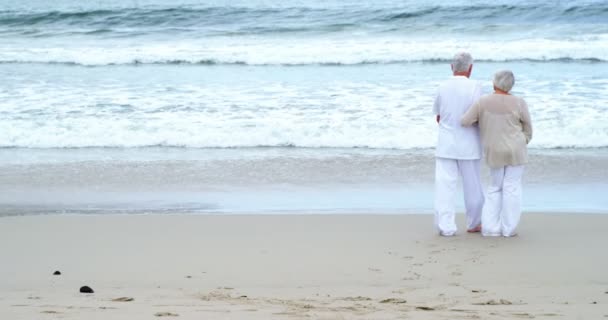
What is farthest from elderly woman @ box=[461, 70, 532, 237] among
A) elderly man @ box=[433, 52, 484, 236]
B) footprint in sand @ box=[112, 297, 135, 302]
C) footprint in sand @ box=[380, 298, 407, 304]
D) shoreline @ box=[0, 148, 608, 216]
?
footprint in sand @ box=[112, 297, 135, 302]

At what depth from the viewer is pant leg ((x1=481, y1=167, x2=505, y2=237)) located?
740 cm

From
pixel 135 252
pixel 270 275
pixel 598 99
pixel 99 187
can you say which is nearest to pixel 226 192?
pixel 99 187

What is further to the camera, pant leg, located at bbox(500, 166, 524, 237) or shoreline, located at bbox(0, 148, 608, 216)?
shoreline, located at bbox(0, 148, 608, 216)

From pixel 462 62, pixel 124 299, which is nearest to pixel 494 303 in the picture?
pixel 124 299

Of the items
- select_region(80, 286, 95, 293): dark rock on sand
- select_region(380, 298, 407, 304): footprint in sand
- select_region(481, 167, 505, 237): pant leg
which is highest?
select_region(481, 167, 505, 237): pant leg

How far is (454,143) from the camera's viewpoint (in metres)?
7.38

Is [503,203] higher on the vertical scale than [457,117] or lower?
lower

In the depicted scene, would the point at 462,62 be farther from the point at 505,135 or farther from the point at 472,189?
the point at 472,189

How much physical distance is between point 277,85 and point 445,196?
32.6ft

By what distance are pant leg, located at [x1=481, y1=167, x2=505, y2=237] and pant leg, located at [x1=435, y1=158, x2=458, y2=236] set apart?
0.83ft

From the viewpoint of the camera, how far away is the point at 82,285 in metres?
5.94

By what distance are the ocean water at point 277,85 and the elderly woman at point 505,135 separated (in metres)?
1.42

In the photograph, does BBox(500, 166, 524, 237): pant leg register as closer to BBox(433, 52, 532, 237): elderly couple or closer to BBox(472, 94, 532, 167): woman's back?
BBox(433, 52, 532, 237): elderly couple

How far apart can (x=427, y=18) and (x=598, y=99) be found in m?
12.9
